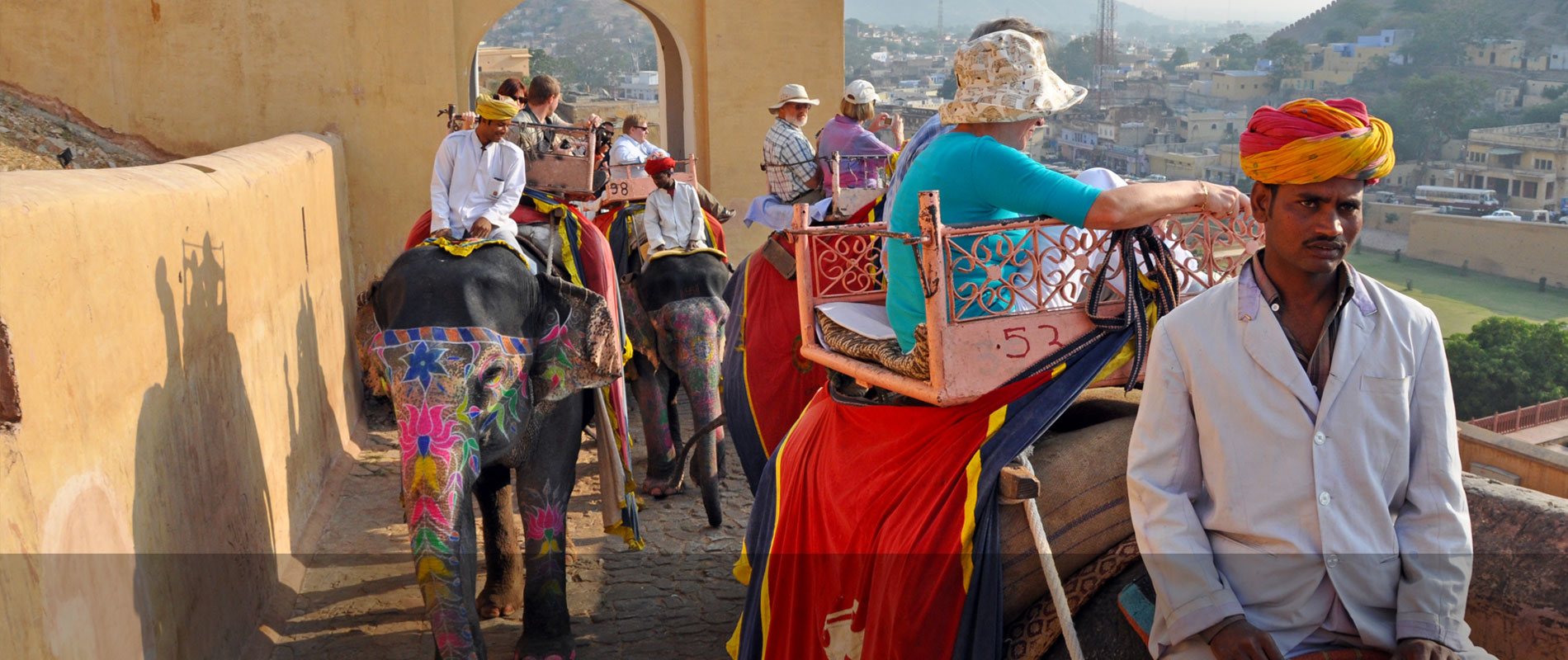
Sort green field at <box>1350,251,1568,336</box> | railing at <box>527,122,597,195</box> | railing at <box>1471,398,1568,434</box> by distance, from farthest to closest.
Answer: green field at <box>1350,251,1568,336</box>
railing at <box>1471,398,1568,434</box>
railing at <box>527,122,597,195</box>

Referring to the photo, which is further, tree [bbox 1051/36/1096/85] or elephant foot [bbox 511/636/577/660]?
tree [bbox 1051/36/1096/85]

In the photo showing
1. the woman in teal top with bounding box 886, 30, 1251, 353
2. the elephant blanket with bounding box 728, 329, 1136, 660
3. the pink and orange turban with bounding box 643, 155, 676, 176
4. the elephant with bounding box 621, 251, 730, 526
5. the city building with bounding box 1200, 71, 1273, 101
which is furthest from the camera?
the city building with bounding box 1200, 71, 1273, 101

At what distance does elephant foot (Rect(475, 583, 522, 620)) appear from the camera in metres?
6.50

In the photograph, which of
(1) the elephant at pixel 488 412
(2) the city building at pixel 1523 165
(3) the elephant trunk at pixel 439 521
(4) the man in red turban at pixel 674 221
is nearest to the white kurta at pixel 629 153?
(4) the man in red turban at pixel 674 221

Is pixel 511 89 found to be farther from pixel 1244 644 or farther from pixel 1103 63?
pixel 1103 63

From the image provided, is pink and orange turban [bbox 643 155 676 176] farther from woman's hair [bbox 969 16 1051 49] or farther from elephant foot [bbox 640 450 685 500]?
woman's hair [bbox 969 16 1051 49]

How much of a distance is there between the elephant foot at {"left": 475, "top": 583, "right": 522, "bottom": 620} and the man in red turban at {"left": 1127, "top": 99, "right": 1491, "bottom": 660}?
4467mm

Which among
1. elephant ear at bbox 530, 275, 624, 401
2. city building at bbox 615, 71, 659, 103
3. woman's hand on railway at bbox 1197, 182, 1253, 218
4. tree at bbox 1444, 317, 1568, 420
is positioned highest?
city building at bbox 615, 71, 659, 103

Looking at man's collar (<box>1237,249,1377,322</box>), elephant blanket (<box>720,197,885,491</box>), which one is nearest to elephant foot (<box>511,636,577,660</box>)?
elephant blanket (<box>720,197,885,491</box>)

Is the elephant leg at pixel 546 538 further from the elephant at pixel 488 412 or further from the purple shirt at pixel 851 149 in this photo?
the purple shirt at pixel 851 149

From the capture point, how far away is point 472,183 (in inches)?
255

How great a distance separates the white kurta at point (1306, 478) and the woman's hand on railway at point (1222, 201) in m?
0.85

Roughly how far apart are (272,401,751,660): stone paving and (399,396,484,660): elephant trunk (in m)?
1.15

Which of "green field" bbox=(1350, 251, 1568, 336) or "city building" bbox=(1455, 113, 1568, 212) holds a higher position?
"city building" bbox=(1455, 113, 1568, 212)
